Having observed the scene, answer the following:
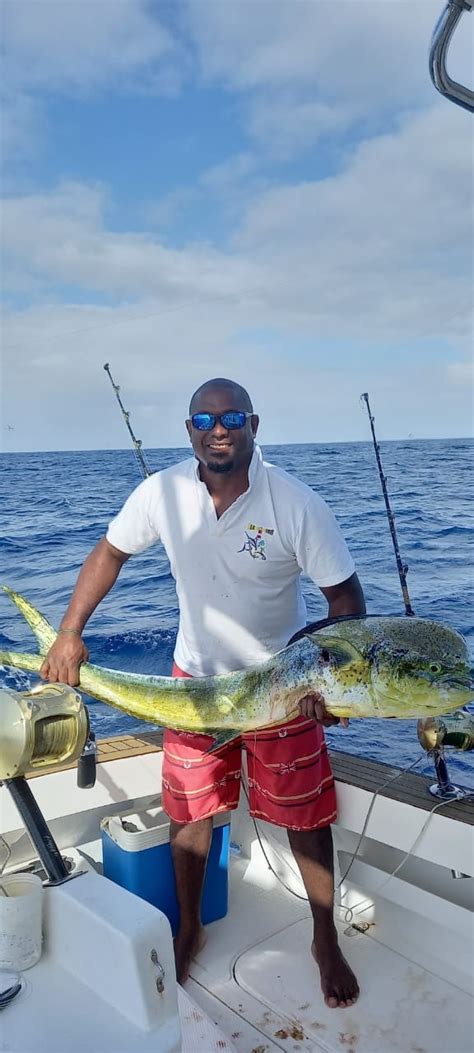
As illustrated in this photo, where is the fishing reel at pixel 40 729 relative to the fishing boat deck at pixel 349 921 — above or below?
above

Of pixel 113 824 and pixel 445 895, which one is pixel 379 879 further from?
pixel 113 824

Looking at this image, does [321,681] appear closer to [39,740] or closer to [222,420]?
[39,740]

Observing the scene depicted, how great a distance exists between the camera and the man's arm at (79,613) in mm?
2215

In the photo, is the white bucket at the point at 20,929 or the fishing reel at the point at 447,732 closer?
the white bucket at the point at 20,929

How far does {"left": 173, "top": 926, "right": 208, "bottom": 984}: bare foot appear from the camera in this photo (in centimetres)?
234

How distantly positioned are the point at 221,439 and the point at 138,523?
1.38 ft

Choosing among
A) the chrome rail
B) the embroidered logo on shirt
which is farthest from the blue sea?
the chrome rail

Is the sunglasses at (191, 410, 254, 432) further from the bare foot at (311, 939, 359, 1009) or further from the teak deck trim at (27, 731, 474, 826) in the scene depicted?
the bare foot at (311, 939, 359, 1009)

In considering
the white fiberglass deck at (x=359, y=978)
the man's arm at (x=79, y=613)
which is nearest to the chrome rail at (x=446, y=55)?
the man's arm at (x=79, y=613)

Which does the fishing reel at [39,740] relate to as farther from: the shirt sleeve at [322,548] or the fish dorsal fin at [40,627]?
the shirt sleeve at [322,548]

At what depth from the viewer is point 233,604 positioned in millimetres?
2279

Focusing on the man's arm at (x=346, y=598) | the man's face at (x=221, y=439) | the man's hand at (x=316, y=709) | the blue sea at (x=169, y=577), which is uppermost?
the man's face at (x=221, y=439)

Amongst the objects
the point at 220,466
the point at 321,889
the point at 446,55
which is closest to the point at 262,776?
the point at 321,889

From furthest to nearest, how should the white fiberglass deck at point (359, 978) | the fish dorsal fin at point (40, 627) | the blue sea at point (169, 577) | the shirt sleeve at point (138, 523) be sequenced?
1. the blue sea at point (169, 577)
2. the shirt sleeve at point (138, 523)
3. the fish dorsal fin at point (40, 627)
4. the white fiberglass deck at point (359, 978)
